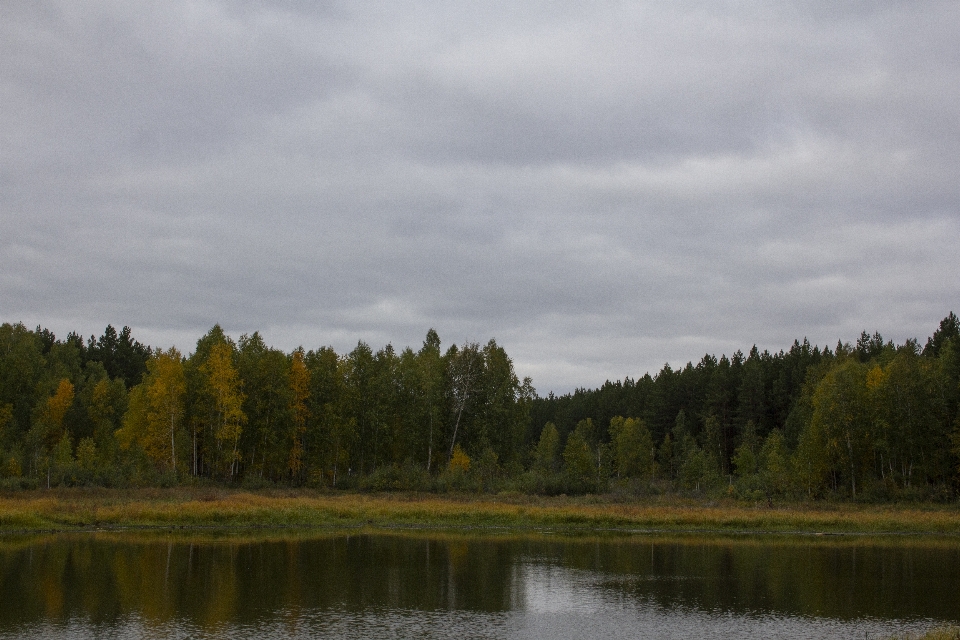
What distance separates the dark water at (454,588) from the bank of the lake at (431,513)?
5.69 meters

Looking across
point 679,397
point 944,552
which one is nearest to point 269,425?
point 944,552

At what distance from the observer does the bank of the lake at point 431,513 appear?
160 ft

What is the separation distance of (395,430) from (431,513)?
28.0 meters

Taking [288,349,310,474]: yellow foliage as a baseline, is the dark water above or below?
below

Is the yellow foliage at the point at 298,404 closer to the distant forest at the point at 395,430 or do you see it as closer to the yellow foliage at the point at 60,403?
the distant forest at the point at 395,430

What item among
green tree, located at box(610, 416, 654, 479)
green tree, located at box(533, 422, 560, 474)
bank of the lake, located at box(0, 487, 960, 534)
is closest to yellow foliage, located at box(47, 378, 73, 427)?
bank of the lake, located at box(0, 487, 960, 534)

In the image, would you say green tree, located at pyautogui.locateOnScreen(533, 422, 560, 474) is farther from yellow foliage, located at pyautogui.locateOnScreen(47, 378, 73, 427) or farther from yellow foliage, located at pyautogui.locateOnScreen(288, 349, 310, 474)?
yellow foliage, located at pyautogui.locateOnScreen(47, 378, 73, 427)

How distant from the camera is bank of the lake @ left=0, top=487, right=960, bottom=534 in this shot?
4869 cm

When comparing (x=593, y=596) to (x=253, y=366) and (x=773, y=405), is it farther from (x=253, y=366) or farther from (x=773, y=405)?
(x=773, y=405)

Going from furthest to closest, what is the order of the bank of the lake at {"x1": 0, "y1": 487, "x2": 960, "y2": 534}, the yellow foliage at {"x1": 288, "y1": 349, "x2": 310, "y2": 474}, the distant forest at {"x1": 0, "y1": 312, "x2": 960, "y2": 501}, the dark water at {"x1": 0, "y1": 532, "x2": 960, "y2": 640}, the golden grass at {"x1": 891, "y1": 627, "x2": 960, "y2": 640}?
the yellow foliage at {"x1": 288, "y1": 349, "x2": 310, "y2": 474}
the distant forest at {"x1": 0, "y1": 312, "x2": 960, "y2": 501}
the bank of the lake at {"x1": 0, "y1": 487, "x2": 960, "y2": 534}
the dark water at {"x1": 0, "y1": 532, "x2": 960, "y2": 640}
the golden grass at {"x1": 891, "y1": 627, "x2": 960, "y2": 640}

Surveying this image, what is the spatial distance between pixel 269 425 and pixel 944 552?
55141 mm

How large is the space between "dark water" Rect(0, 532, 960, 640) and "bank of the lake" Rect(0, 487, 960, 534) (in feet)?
18.7

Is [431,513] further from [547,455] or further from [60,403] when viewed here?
[60,403]

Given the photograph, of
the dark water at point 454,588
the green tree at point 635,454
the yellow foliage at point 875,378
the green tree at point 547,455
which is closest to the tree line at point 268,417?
the green tree at point 547,455
